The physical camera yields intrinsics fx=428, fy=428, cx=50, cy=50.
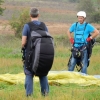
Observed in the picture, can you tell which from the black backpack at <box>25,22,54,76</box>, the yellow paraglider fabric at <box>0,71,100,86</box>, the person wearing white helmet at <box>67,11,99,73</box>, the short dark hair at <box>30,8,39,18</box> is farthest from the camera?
the person wearing white helmet at <box>67,11,99,73</box>

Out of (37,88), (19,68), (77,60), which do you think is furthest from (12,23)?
(37,88)

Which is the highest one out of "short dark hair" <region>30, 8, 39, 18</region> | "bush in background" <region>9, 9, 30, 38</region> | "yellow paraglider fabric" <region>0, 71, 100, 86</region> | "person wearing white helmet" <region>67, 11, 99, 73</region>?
"short dark hair" <region>30, 8, 39, 18</region>

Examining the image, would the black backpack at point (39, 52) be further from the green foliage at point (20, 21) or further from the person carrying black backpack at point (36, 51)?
the green foliage at point (20, 21)

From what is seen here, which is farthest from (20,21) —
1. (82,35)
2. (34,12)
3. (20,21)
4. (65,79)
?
(34,12)

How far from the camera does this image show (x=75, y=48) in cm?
1134

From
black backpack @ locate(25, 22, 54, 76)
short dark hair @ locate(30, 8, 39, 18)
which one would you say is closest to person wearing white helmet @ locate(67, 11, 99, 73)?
short dark hair @ locate(30, 8, 39, 18)

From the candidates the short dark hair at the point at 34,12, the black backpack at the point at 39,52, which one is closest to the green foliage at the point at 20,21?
the short dark hair at the point at 34,12

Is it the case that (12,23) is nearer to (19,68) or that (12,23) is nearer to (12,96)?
(19,68)

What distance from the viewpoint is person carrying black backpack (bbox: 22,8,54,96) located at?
24.4 ft

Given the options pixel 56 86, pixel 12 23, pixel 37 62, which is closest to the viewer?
pixel 37 62

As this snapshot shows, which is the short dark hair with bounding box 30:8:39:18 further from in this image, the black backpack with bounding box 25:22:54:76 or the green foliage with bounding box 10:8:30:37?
the green foliage with bounding box 10:8:30:37

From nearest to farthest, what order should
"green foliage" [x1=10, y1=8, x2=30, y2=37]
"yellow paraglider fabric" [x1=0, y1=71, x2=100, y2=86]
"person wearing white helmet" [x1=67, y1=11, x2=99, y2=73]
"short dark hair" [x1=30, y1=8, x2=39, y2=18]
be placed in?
"short dark hair" [x1=30, y1=8, x2=39, y2=18], "yellow paraglider fabric" [x1=0, y1=71, x2=100, y2=86], "person wearing white helmet" [x1=67, y1=11, x2=99, y2=73], "green foliage" [x1=10, y1=8, x2=30, y2=37]

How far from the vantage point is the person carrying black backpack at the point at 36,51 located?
7.45 metres

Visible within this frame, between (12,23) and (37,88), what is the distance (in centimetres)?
2600
